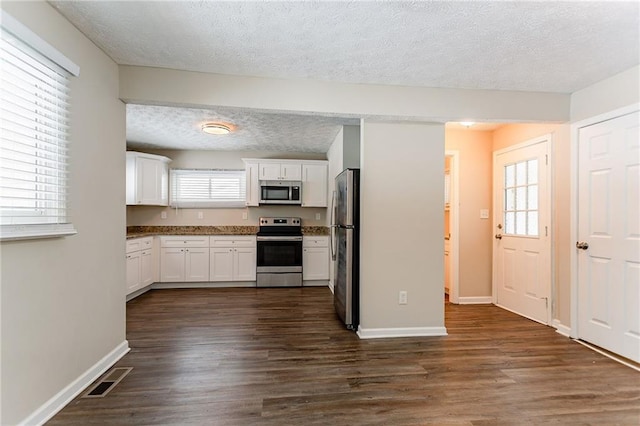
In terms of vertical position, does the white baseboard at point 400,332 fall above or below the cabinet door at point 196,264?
below

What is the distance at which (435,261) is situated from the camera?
9.47 ft

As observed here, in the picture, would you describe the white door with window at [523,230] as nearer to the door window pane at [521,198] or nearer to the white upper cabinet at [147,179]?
the door window pane at [521,198]

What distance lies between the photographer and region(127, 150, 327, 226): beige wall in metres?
5.09

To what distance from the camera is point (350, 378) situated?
2.07 m

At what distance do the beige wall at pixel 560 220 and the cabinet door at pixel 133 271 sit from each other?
5.10 metres

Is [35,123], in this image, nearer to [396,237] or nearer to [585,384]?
[396,237]

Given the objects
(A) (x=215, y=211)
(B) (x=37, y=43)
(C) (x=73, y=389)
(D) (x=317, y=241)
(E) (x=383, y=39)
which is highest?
(E) (x=383, y=39)

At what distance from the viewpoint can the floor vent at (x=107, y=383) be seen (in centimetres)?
188

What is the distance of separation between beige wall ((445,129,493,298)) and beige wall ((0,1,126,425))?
384 centimetres

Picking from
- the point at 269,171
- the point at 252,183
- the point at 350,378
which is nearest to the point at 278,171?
the point at 269,171

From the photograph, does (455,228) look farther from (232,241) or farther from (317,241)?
(232,241)

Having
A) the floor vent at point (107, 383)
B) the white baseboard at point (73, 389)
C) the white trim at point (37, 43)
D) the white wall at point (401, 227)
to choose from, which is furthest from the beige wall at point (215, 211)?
the white trim at point (37, 43)

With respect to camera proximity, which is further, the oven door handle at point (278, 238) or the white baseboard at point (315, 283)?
the white baseboard at point (315, 283)

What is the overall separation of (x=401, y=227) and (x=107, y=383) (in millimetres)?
2640
